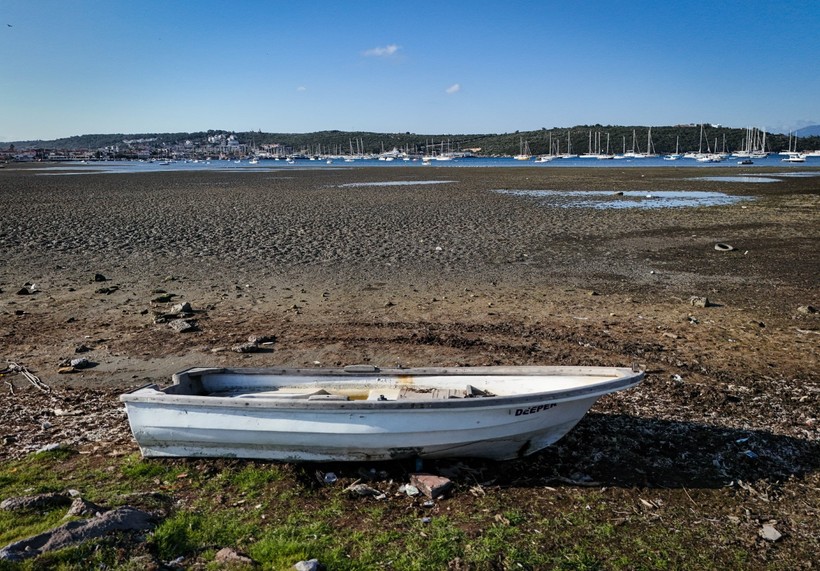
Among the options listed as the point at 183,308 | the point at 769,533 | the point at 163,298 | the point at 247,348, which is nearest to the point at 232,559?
the point at 769,533

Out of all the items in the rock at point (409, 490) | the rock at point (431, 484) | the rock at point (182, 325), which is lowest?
the rock at point (409, 490)

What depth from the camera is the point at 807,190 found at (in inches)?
1551

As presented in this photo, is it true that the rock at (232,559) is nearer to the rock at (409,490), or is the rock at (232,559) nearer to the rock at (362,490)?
the rock at (362,490)

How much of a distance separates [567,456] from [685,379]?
2.93 meters

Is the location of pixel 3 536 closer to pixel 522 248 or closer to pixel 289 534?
pixel 289 534

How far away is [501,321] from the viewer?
36.8ft

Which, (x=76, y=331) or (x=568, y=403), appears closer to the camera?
(x=568, y=403)

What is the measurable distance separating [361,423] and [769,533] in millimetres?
3509

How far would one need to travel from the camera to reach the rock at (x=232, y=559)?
14.9 ft

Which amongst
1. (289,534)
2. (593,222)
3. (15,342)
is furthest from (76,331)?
(593,222)

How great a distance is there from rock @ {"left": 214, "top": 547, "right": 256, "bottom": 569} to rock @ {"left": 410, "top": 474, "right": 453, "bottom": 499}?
172 cm

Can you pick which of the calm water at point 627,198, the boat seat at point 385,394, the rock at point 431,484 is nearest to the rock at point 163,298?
the boat seat at point 385,394

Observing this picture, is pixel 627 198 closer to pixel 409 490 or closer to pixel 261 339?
pixel 261 339

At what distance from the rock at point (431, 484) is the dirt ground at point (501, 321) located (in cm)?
63
